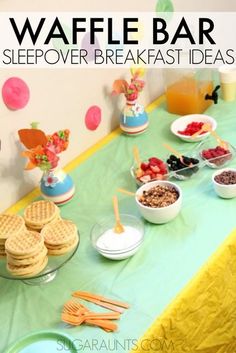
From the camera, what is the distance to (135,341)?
1090 millimetres

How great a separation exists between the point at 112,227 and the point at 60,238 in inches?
8.1

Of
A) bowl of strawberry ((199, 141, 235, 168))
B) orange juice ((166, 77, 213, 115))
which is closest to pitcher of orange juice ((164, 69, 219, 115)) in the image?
orange juice ((166, 77, 213, 115))

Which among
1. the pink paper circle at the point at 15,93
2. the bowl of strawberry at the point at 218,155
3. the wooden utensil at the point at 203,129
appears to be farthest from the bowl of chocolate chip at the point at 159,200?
the pink paper circle at the point at 15,93

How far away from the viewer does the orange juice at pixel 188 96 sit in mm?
1847

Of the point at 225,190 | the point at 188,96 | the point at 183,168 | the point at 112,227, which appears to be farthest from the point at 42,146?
the point at 188,96

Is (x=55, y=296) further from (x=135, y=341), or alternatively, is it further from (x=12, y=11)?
(x=12, y=11)

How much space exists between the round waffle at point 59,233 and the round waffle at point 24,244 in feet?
0.10

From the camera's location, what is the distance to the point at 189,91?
6.09 feet

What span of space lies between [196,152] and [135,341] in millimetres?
768

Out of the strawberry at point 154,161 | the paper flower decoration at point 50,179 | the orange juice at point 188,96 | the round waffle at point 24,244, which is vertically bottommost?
the paper flower decoration at point 50,179

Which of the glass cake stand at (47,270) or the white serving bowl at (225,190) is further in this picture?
the white serving bowl at (225,190)

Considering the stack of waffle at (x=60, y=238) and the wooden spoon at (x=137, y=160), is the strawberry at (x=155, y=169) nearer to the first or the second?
the wooden spoon at (x=137, y=160)

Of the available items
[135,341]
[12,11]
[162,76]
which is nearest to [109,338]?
[135,341]

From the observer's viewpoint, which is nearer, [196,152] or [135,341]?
[135,341]
